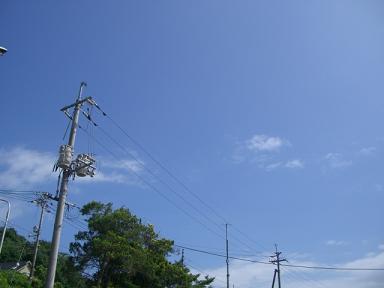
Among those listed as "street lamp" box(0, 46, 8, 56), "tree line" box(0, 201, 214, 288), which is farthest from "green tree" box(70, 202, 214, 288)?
"street lamp" box(0, 46, 8, 56)

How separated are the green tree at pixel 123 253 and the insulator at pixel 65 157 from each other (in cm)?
1762

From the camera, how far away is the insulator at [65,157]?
17859 mm

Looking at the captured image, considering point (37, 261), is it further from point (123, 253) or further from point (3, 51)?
point (3, 51)

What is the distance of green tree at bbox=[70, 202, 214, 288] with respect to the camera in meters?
34.9

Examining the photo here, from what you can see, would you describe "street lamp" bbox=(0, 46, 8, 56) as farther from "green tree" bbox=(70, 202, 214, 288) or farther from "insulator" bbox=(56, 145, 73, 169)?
"green tree" bbox=(70, 202, 214, 288)

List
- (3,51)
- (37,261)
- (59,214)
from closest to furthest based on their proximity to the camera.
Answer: (3,51) < (59,214) < (37,261)

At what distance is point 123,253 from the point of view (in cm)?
3450

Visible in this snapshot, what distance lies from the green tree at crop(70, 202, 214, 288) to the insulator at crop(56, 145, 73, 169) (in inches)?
694

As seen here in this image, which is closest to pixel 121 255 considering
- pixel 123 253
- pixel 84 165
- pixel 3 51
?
pixel 123 253

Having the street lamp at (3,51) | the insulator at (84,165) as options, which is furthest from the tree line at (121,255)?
the street lamp at (3,51)

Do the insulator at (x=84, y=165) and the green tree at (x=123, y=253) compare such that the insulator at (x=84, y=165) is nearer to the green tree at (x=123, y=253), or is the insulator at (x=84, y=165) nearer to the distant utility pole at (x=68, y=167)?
the distant utility pole at (x=68, y=167)

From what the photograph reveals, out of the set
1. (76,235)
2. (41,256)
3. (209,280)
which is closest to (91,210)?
(76,235)

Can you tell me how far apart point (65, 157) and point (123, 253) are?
18.5m

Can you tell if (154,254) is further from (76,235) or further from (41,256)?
(41,256)
